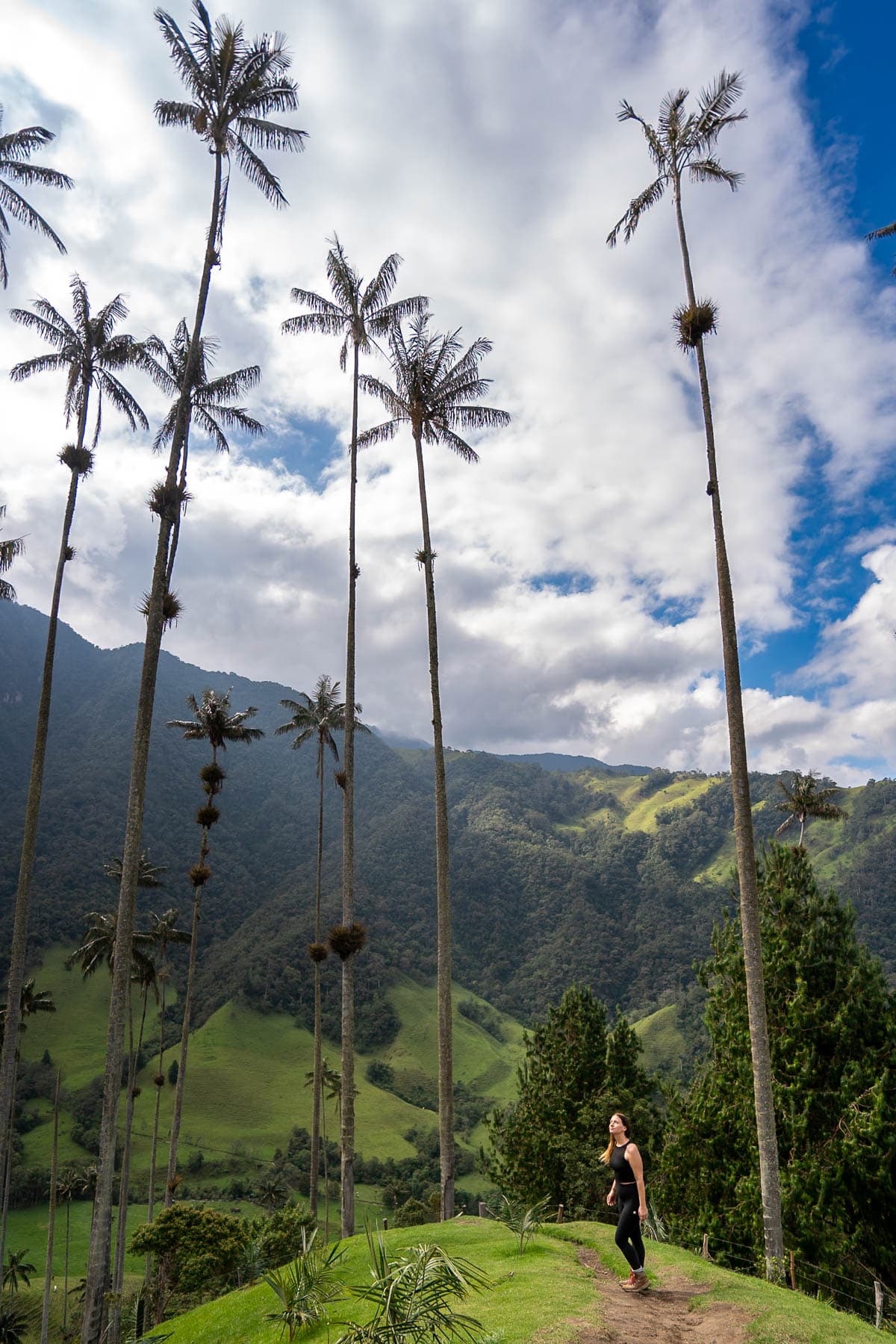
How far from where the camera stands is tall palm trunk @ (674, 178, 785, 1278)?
15117mm

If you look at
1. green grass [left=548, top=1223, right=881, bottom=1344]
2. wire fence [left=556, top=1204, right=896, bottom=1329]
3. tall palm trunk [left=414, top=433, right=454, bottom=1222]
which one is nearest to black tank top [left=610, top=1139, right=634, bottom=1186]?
green grass [left=548, top=1223, right=881, bottom=1344]

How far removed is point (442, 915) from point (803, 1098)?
10452mm

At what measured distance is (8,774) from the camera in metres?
174

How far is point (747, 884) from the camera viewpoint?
16.7m

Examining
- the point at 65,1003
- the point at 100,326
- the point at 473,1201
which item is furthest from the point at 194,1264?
the point at 65,1003

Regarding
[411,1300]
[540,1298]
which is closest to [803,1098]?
[540,1298]

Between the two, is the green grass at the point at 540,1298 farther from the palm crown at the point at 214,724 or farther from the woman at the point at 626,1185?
the palm crown at the point at 214,724

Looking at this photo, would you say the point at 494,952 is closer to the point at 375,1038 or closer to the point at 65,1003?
the point at 375,1038

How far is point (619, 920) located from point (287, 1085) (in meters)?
89.8

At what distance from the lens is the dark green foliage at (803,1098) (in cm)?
1803

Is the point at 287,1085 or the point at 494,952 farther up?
the point at 494,952

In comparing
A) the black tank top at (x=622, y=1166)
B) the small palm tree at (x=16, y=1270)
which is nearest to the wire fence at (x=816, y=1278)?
the black tank top at (x=622, y=1166)

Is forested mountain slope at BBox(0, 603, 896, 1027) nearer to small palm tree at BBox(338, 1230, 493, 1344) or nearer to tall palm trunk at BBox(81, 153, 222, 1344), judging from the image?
tall palm trunk at BBox(81, 153, 222, 1344)

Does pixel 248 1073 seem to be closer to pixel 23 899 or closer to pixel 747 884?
pixel 23 899
